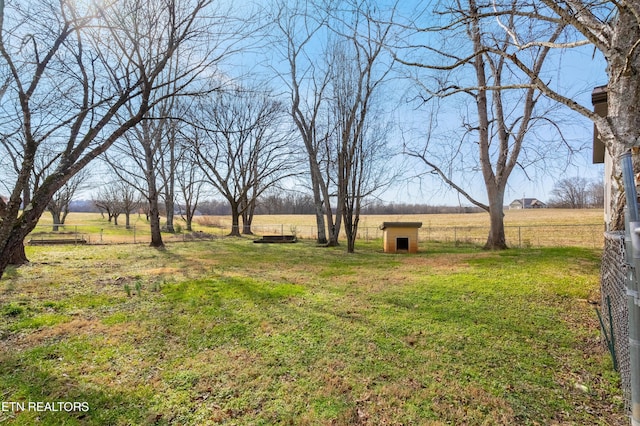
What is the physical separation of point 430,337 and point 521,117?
32.7 ft

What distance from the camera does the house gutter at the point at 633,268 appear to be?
1508 mm

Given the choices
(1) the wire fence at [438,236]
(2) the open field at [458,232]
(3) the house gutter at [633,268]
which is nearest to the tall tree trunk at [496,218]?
(2) the open field at [458,232]

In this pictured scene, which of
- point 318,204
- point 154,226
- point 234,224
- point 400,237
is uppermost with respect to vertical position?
point 318,204

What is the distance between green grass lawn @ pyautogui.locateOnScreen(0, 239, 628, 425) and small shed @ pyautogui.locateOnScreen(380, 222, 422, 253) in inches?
231

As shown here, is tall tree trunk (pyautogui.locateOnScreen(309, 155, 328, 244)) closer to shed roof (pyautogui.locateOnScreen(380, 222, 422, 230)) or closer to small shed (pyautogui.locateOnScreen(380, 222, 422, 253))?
small shed (pyautogui.locateOnScreen(380, 222, 422, 253))

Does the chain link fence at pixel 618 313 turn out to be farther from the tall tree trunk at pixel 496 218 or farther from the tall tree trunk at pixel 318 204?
the tall tree trunk at pixel 318 204

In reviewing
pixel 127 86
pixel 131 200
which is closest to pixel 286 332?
pixel 127 86

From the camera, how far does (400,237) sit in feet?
39.3

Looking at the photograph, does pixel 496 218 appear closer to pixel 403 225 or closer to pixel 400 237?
pixel 403 225

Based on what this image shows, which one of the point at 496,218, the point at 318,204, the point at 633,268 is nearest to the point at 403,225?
the point at 496,218

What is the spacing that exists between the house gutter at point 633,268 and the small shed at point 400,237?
402 inches

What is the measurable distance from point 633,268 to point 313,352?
254 cm

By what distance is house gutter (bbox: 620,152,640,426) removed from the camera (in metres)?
1.51

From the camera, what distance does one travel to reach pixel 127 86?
4.36 m
